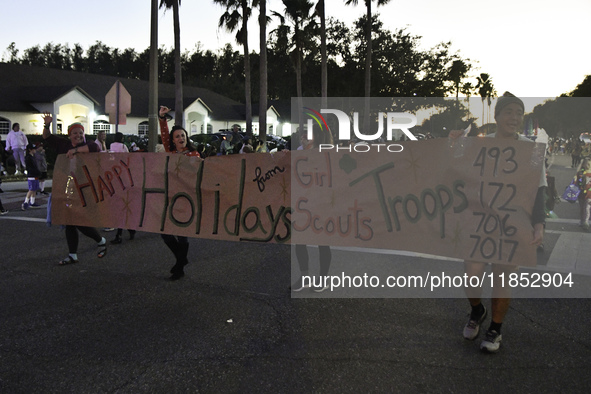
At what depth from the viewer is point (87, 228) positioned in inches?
263

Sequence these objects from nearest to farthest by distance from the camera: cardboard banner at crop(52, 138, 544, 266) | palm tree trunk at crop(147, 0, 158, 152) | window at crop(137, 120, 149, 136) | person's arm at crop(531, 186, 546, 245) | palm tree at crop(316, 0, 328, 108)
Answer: person's arm at crop(531, 186, 546, 245) < cardboard banner at crop(52, 138, 544, 266) < palm tree trunk at crop(147, 0, 158, 152) < palm tree at crop(316, 0, 328, 108) < window at crop(137, 120, 149, 136)

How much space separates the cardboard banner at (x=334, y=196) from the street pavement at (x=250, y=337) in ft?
2.28

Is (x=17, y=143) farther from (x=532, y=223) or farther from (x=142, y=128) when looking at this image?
(x=142, y=128)

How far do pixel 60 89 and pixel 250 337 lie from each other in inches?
1554

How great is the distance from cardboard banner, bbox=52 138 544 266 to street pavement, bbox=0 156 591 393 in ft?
2.28

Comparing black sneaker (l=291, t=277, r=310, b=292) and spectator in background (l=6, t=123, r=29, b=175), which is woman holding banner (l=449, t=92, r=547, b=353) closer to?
black sneaker (l=291, t=277, r=310, b=292)

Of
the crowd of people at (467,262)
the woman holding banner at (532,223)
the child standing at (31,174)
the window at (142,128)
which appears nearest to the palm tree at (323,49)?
the window at (142,128)

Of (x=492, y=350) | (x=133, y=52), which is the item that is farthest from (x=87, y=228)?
(x=133, y=52)

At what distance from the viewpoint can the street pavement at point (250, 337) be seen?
347cm

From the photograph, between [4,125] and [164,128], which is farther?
[4,125]

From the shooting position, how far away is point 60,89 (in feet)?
125

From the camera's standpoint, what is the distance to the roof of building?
122ft

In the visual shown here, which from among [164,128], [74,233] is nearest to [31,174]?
[74,233]

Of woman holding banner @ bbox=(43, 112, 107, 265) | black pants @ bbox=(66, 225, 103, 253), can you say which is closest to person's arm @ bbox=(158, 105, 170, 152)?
woman holding banner @ bbox=(43, 112, 107, 265)
